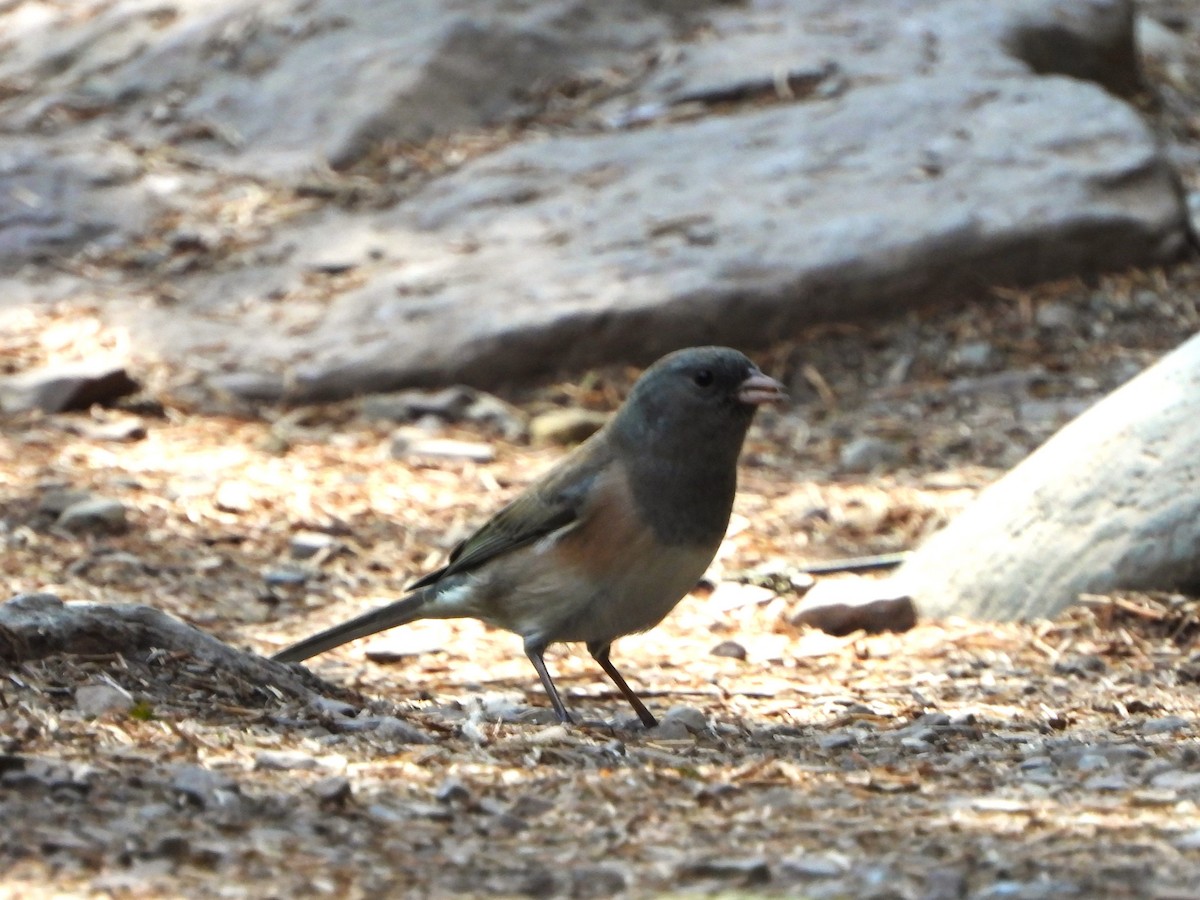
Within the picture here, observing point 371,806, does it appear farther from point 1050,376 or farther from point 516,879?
point 1050,376

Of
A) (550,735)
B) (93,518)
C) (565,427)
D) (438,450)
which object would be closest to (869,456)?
(565,427)

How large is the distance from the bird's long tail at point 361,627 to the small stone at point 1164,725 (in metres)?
1.73

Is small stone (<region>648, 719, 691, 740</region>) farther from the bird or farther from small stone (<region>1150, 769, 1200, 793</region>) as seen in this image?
small stone (<region>1150, 769, 1200, 793</region>)

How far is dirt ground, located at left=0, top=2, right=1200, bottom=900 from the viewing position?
2.52 metres

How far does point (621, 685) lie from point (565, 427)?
2319 mm

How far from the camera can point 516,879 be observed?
96.7 inches

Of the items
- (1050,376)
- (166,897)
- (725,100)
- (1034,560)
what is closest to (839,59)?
(725,100)

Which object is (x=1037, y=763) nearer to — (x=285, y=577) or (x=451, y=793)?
(x=451, y=793)

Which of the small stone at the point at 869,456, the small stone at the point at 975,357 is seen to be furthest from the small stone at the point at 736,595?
the small stone at the point at 975,357

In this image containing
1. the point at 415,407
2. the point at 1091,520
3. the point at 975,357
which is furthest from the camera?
the point at 975,357

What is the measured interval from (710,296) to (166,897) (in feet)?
15.4

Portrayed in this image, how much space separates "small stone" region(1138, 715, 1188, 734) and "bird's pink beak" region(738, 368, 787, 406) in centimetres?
109

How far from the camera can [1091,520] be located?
4.64 meters

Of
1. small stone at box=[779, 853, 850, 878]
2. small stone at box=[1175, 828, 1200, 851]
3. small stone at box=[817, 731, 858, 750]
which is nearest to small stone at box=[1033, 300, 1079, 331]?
small stone at box=[817, 731, 858, 750]
